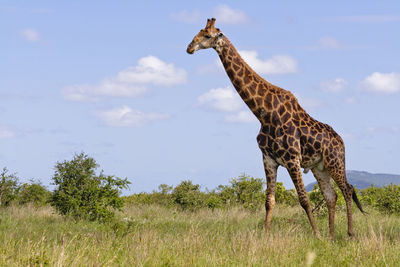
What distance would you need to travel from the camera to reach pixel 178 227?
12805 mm

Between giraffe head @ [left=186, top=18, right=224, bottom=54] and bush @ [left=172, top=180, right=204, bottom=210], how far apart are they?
9.72 meters

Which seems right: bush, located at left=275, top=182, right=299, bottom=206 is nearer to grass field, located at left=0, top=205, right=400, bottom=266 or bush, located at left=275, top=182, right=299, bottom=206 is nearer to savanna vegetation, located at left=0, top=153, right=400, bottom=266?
savanna vegetation, located at left=0, top=153, right=400, bottom=266

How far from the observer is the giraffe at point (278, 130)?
408 inches

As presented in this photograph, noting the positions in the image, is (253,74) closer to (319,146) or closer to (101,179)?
(319,146)

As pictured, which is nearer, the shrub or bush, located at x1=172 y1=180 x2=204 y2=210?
bush, located at x1=172 y1=180 x2=204 y2=210

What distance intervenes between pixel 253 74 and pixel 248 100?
26.1 inches

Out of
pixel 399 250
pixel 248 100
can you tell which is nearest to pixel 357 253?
pixel 399 250

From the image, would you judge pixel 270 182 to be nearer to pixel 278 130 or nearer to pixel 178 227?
pixel 278 130

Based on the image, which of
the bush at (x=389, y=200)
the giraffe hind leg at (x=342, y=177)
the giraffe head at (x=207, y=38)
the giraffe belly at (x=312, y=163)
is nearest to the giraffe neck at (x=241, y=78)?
the giraffe head at (x=207, y=38)

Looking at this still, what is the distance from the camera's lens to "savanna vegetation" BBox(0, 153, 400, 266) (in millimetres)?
7441

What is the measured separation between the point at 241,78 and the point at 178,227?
14.8 ft

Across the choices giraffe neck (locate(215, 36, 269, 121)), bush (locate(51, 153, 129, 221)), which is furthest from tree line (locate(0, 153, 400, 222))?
giraffe neck (locate(215, 36, 269, 121))

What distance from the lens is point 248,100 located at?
10734 mm

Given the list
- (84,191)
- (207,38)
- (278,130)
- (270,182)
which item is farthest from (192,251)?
(84,191)
